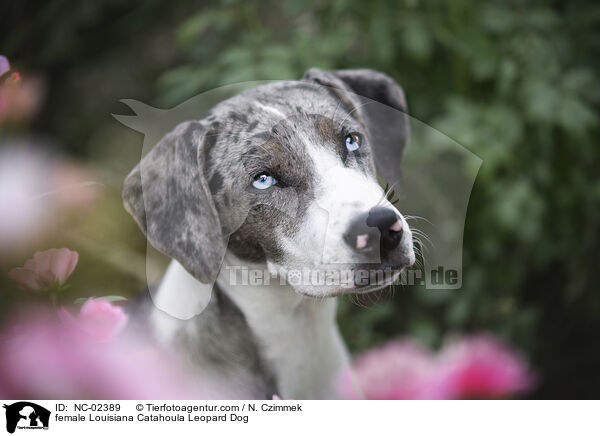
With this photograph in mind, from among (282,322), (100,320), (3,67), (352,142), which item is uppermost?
(3,67)

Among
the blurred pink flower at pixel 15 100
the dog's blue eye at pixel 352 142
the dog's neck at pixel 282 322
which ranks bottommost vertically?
the dog's neck at pixel 282 322

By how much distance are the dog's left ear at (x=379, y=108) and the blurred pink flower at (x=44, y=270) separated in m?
0.67

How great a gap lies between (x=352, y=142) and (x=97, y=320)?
0.61m

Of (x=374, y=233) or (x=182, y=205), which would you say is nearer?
(x=374, y=233)

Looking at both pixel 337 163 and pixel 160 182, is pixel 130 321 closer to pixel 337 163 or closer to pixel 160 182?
pixel 160 182

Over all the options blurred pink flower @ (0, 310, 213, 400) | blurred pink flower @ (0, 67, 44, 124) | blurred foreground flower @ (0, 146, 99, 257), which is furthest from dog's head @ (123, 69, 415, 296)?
blurred pink flower @ (0, 310, 213, 400)

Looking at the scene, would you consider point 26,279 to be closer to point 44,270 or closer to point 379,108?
point 44,270

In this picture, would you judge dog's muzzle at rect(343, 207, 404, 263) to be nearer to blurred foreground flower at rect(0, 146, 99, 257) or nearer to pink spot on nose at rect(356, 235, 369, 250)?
pink spot on nose at rect(356, 235, 369, 250)

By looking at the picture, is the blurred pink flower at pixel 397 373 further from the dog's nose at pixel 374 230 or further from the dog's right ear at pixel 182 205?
the dog's right ear at pixel 182 205

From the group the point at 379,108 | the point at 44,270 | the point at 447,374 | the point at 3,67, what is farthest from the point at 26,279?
the point at 379,108

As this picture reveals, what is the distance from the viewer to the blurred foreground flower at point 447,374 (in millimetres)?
609

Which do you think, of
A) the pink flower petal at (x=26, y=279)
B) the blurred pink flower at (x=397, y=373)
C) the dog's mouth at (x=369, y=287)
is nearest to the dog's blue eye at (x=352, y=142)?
the dog's mouth at (x=369, y=287)

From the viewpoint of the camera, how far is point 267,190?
1.09 m
